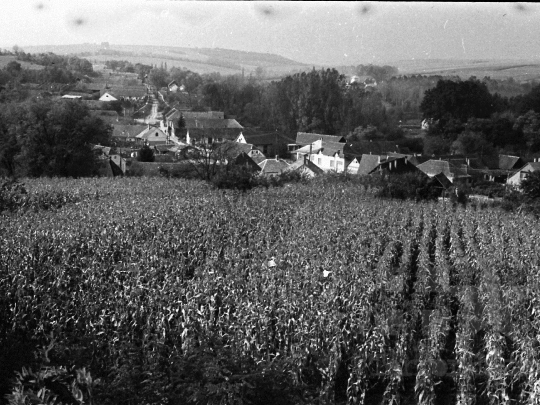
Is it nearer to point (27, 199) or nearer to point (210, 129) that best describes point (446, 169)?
point (210, 129)

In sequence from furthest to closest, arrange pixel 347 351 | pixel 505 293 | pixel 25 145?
1. pixel 25 145
2. pixel 505 293
3. pixel 347 351

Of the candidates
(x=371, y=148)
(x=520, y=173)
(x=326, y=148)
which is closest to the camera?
(x=520, y=173)

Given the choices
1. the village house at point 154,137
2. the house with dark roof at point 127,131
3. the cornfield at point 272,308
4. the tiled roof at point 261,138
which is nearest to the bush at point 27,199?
the cornfield at point 272,308

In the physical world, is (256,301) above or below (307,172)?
above

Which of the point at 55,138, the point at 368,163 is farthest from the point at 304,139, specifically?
the point at 55,138

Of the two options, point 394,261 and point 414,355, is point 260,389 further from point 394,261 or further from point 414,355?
point 394,261

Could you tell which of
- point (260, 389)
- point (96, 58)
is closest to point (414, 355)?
point (260, 389)

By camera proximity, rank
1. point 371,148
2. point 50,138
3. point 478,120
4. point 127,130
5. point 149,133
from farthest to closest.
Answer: point 127,130 < point 149,133 < point 478,120 < point 371,148 < point 50,138

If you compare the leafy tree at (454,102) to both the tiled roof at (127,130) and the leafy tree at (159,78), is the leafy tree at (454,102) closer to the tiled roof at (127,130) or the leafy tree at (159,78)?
the tiled roof at (127,130)

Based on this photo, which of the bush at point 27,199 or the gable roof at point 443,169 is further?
the gable roof at point 443,169
